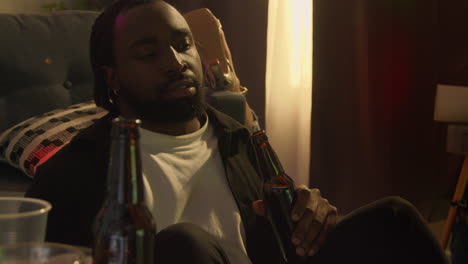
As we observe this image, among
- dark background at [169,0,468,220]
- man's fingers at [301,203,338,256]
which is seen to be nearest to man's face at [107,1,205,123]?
man's fingers at [301,203,338,256]

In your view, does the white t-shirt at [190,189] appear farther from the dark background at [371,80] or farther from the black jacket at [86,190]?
the dark background at [371,80]

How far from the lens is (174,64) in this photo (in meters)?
1.14

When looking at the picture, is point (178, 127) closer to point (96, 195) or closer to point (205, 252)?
point (96, 195)

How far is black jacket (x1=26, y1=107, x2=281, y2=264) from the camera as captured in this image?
3.39ft

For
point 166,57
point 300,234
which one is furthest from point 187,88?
point 300,234

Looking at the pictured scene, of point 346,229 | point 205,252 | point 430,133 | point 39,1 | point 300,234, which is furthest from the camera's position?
point 430,133

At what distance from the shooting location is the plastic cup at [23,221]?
19.1 inches

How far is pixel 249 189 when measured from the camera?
3.87 feet

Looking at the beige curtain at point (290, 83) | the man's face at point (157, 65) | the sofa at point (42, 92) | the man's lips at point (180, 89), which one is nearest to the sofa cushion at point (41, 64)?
the sofa at point (42, 92)

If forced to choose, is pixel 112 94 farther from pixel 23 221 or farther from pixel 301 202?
pixel 23 221

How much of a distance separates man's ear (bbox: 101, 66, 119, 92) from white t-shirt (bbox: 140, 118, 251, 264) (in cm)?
15

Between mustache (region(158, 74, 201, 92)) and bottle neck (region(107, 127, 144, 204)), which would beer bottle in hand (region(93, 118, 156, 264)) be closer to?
bottle neck (region(107, 127, 144, 204))

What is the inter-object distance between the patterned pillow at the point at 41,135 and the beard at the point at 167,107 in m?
0.48

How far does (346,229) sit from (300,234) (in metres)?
0.15
